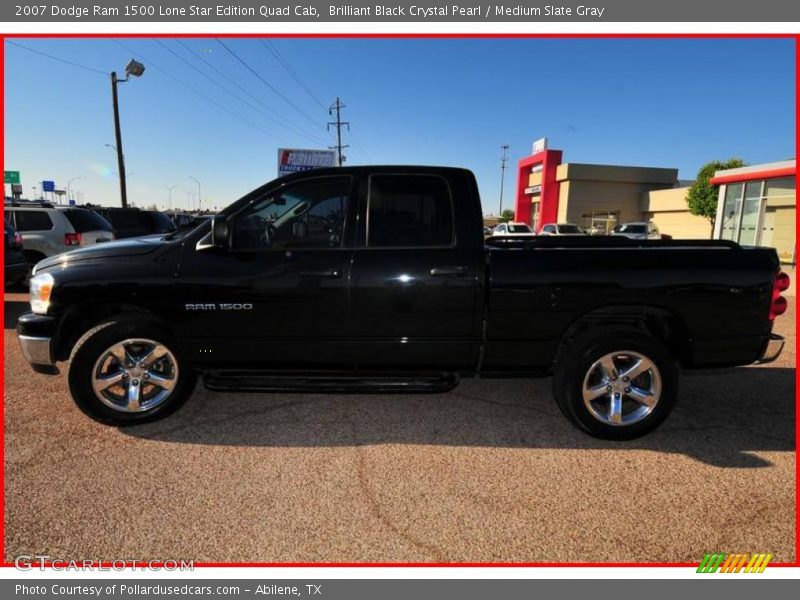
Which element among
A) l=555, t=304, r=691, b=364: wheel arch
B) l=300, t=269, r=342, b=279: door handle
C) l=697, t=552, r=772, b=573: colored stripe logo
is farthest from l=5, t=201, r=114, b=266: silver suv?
l=697, t=552, r=772, b=573: colored stripe logo

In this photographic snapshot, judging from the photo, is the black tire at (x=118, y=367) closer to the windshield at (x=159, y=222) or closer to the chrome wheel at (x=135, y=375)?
the chrome wheel at (x=135, y=375)

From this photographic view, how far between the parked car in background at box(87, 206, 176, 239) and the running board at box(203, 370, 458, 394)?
889cm

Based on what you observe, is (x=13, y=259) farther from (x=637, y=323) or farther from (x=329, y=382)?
(x=637, y=323)

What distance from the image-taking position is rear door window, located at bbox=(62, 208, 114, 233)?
9.74m

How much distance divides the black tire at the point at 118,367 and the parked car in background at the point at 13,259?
5917mm

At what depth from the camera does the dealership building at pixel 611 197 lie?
23734mm

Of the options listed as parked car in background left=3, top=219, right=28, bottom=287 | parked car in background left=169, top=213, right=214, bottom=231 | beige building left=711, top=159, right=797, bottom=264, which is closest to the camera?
parked car in background left=169, top=213, right=214, bottom=231

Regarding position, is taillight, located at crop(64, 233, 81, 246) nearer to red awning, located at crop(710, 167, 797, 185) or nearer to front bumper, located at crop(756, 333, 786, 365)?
front bumper, located at crop(756, 333, 786, 365)

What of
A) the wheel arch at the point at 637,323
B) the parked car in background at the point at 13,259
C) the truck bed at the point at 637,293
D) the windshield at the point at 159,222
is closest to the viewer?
the truck bed at the point at 637,293

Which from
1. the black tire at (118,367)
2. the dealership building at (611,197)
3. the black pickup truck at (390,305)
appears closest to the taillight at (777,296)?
the black pickup truck at (390,305)

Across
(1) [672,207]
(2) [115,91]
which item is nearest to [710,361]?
(2) [115,91]

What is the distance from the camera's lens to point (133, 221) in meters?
11.9

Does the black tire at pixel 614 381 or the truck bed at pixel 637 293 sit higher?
the truck bed at pixel 637 293

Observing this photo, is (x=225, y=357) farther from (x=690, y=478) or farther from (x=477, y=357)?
(x=690, y=478)
